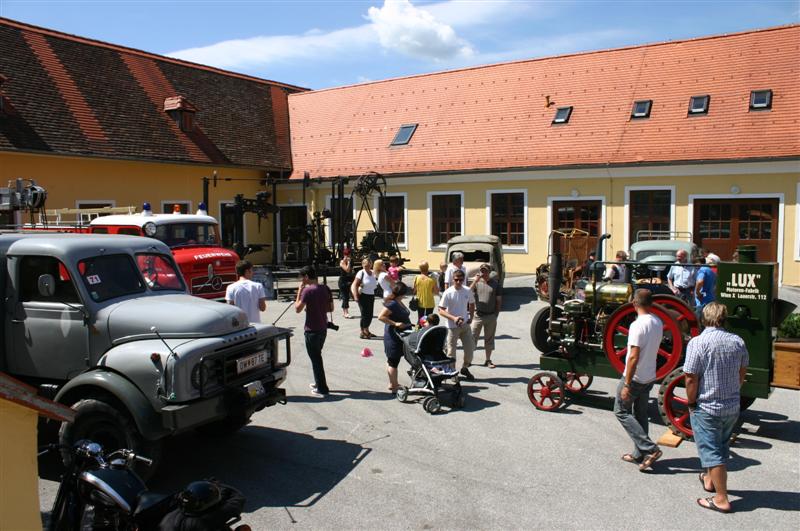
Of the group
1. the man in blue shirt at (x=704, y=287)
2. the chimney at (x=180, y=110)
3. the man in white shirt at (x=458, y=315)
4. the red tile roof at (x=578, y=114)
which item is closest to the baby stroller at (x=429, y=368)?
the man in white shirt at (x=458, y=315)

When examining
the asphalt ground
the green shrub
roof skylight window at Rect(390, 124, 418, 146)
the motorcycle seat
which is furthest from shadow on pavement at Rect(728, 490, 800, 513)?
roof skylight window at Rect(390, 124, 418, 146)

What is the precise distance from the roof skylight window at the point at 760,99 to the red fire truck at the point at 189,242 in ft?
53.2

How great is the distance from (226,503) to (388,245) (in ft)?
57.5

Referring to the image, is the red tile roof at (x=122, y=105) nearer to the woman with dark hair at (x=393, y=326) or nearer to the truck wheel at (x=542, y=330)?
the woman with dark hair at (x=393, y=326)

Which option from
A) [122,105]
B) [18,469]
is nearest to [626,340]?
[18,469]

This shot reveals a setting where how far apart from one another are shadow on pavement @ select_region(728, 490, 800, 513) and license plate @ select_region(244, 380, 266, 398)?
14.3 feet

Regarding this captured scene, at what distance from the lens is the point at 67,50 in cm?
2402

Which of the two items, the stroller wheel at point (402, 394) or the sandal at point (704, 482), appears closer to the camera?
the sandal at point (704, 482)

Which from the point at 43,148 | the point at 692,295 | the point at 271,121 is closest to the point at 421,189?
the point at 271,121

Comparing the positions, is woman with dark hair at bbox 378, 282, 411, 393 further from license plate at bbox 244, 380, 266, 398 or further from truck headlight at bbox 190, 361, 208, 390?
truck headlight at bbox 190, 361, 208, 390

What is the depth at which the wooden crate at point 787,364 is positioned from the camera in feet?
22.6

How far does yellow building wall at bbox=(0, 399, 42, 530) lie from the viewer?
3.31 meters

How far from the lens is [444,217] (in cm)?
2538

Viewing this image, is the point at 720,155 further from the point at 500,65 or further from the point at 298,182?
the point at 298,182
